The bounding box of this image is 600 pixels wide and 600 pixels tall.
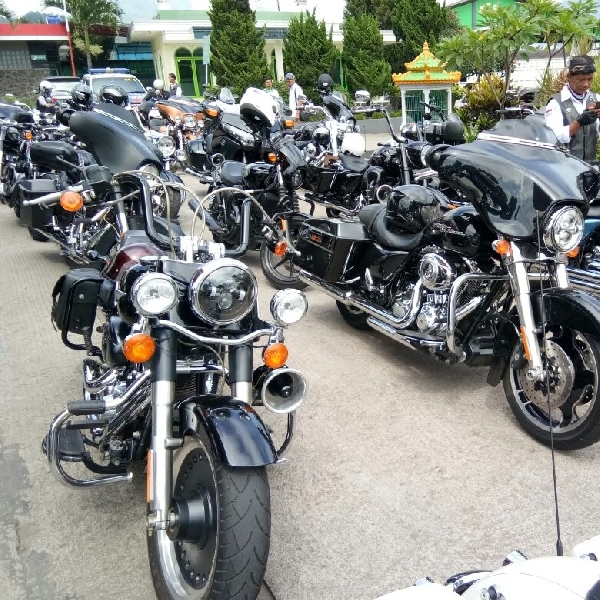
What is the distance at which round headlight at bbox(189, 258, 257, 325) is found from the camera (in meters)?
2.09

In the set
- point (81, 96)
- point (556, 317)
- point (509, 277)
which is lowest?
point (556, 317)

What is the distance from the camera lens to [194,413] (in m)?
2.10

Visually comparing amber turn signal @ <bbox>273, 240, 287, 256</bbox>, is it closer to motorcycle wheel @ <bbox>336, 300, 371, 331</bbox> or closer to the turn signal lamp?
the turn signal lamp

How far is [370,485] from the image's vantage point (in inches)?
114

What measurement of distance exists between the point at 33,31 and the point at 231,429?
128 feet

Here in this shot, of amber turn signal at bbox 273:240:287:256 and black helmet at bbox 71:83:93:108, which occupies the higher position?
black helmet at bbox 71:83:93:108

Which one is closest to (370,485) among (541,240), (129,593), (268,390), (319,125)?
(268,390)

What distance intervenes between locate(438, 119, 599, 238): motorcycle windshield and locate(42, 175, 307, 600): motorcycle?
1.31 metres

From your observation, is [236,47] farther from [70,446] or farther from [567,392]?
[70,446]

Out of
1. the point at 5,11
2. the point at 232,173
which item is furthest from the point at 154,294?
the point at 5,11

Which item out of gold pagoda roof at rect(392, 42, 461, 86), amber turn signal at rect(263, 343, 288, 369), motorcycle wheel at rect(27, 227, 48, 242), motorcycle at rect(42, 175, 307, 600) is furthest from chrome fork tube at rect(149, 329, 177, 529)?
gold pagoda roof at rect(392, 42, 461, 86)

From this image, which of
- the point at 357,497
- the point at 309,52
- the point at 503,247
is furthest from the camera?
the point at 309,52

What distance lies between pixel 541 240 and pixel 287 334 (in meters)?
2.24

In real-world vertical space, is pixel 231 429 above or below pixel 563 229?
below
